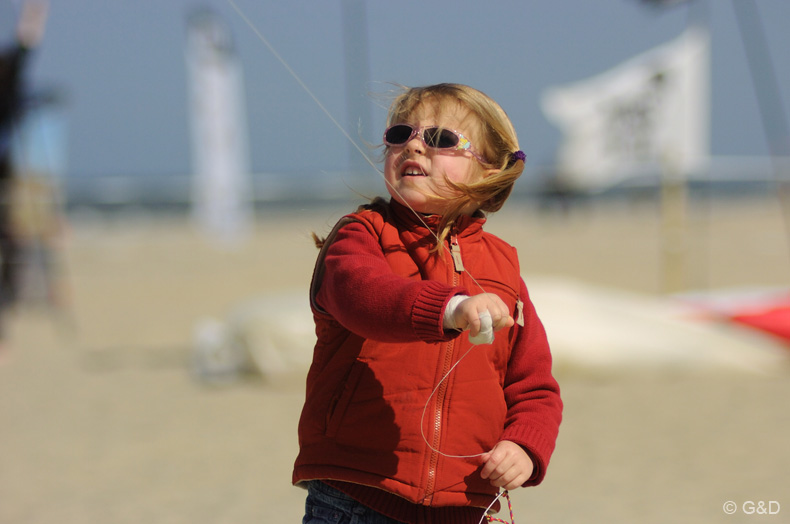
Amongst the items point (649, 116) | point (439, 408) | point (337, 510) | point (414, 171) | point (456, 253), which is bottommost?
point (337, 510)

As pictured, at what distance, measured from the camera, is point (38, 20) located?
309 inches

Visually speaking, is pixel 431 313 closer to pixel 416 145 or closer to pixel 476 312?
pixel 476 312

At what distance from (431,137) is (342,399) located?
490 mm

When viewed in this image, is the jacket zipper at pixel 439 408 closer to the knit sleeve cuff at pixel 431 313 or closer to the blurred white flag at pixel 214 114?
the knit sleeve cuff at pixel 431 313

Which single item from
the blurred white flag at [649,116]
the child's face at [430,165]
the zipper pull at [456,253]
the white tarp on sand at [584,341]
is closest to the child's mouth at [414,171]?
the child's face at [430,165]

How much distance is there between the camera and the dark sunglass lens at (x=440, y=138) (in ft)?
4.97

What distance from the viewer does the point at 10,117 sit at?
27.9 feet

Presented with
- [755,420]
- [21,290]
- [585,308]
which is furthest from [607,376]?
[21,290]

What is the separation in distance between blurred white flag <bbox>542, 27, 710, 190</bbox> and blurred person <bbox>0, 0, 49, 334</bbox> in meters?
5.52

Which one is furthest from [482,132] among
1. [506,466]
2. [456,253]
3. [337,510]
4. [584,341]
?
[584,341]

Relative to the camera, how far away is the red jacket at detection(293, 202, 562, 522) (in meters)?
1.46

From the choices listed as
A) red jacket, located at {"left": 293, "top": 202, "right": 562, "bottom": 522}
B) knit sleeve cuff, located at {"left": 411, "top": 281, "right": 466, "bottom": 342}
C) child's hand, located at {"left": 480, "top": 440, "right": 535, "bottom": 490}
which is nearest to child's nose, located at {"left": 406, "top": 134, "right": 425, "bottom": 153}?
red jacket, located at {"left": 293, "top": 202, "right": 562, "bottom": 522}

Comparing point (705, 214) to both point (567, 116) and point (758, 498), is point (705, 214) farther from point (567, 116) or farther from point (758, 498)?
point (758, 498)

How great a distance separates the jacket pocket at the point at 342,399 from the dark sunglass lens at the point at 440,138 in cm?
41
